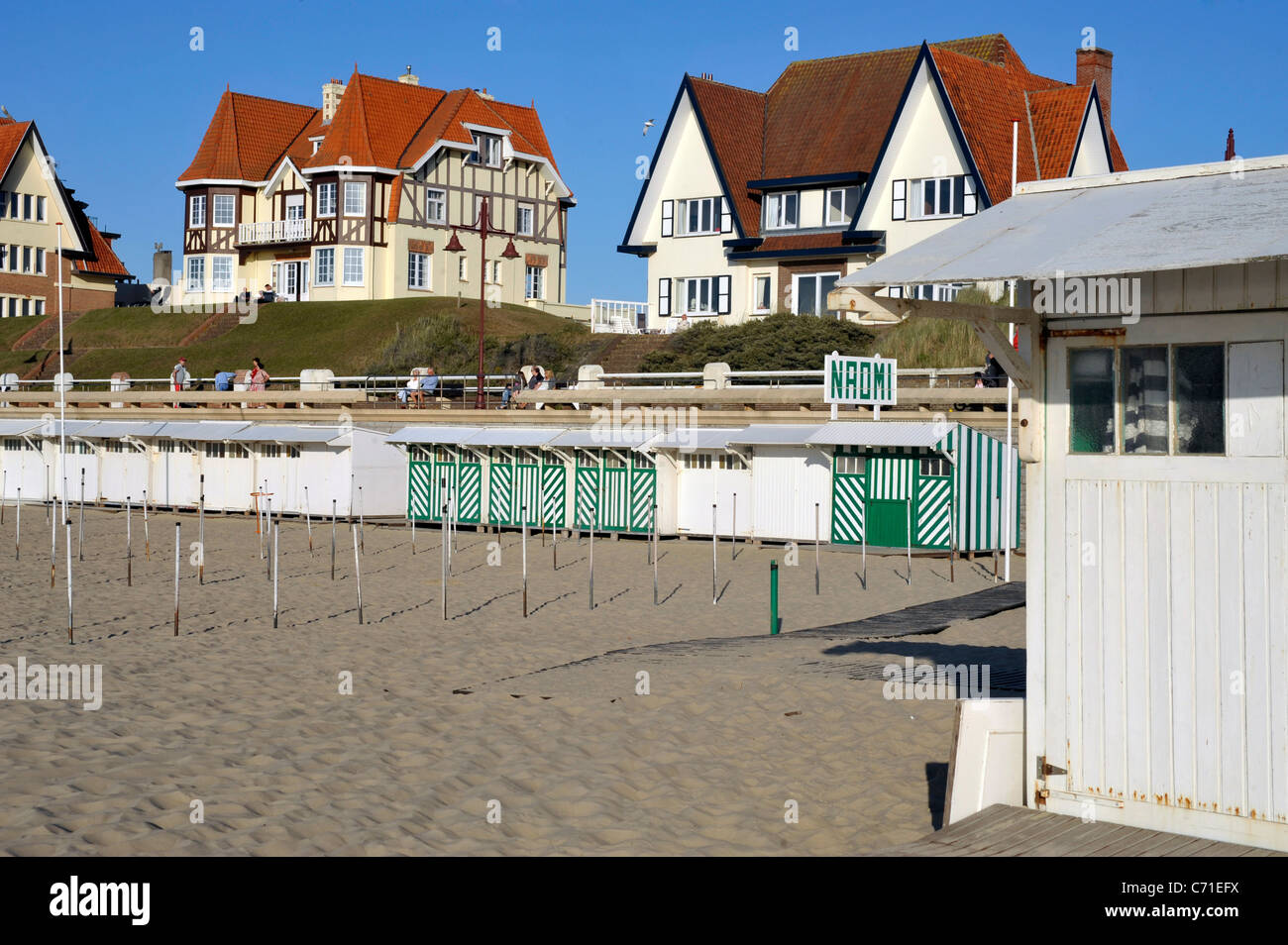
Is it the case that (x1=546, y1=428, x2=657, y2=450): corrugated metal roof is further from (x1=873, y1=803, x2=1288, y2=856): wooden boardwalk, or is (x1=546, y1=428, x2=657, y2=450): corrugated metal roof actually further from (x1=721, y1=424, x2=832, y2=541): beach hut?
(x1=873, y1=803, x2=1288, y2=856): wooden boardwalk

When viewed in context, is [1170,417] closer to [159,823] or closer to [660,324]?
[159,823]

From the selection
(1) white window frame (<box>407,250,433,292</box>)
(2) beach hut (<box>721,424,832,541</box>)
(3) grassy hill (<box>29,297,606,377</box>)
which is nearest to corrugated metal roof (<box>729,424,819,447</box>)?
(2) beach hut (<box>721,424,832,541</box>)

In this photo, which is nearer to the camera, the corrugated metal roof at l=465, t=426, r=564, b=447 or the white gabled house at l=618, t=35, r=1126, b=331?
the corrugated metal roof at l=465, t=426, r=564, b=447

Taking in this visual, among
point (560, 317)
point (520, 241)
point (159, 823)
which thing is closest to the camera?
point (159, 823)

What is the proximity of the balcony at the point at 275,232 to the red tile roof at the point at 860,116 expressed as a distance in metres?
25.1

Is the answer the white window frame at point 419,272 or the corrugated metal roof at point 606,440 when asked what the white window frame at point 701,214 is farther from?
the corrugated metal roof at point 606,440

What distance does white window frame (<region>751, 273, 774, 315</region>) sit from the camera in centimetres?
5045

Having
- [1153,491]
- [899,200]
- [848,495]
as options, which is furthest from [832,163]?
[1153,491]

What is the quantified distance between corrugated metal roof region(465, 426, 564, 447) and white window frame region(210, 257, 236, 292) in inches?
1633

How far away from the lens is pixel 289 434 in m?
37.9

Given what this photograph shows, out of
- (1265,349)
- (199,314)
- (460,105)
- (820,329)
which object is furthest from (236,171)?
(1265,349)

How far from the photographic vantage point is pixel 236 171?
71.8 metres
